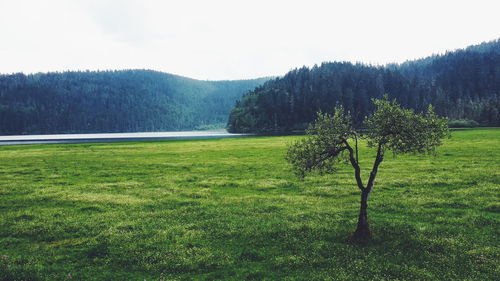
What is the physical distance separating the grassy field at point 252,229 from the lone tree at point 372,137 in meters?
3.27

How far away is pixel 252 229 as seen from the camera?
1948 centimetres

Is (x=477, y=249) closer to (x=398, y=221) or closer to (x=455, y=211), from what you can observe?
(x=398, y=221)

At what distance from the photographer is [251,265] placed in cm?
1482

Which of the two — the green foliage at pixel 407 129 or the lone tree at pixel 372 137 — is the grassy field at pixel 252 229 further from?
the green foliage at pixel 407 129

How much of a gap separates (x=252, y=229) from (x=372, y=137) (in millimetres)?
9100

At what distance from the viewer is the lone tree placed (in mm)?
15961

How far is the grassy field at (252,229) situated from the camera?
46.8 feet

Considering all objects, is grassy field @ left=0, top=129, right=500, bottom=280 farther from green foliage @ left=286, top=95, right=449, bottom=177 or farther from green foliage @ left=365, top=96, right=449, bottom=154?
green foliage @ left=365, top=96, right=449, bottom=154

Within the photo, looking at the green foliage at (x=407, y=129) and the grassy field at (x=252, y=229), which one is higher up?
the green foliage at (x=407, y=129)

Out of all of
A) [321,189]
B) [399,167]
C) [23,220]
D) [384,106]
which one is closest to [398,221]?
[384,106]

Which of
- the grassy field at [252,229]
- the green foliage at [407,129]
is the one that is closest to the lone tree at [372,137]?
the green foliage at [407,129]

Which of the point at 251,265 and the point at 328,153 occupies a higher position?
the point at 328,153

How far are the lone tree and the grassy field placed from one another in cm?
327

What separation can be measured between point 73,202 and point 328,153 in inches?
898
